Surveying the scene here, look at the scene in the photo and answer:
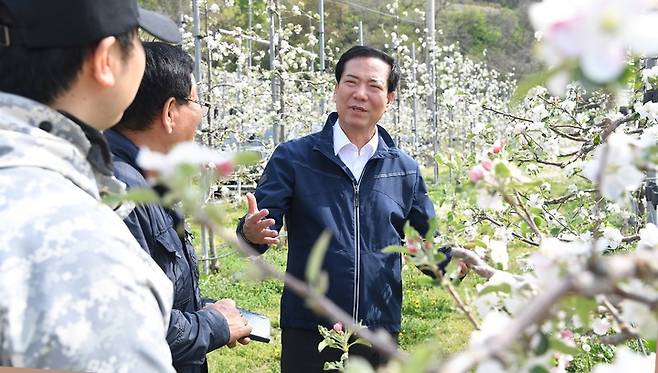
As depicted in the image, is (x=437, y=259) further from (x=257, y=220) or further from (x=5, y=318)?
(x=257, y=220)

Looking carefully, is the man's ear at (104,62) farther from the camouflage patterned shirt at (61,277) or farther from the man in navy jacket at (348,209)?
the man in navy jacket at (348,209)

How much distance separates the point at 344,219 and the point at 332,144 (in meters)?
0.20

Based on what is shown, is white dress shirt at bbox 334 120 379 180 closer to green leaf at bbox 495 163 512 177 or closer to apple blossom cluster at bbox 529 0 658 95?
green leaf at bbox 495 163 512 177

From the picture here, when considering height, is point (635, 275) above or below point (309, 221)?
above

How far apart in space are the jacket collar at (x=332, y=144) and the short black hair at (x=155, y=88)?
20.4 inches

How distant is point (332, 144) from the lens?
1.79 metres

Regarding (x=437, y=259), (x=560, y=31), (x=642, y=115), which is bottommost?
(x=642, y=115)

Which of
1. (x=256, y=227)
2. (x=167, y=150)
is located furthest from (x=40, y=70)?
(x=256, y=227)

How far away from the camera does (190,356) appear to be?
123cm

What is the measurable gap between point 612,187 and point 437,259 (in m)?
0.23

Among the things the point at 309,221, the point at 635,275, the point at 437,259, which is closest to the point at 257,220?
the point at 309,221

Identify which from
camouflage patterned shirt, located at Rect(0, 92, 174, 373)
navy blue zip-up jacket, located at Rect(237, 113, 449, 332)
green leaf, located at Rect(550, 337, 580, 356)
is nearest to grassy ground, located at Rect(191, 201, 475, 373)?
navy blue zip-up jacket, located at Rect(237, 113, 449, 332)

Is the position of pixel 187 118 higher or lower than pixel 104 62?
lower

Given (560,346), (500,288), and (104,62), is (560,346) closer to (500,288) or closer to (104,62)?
(500,288)
